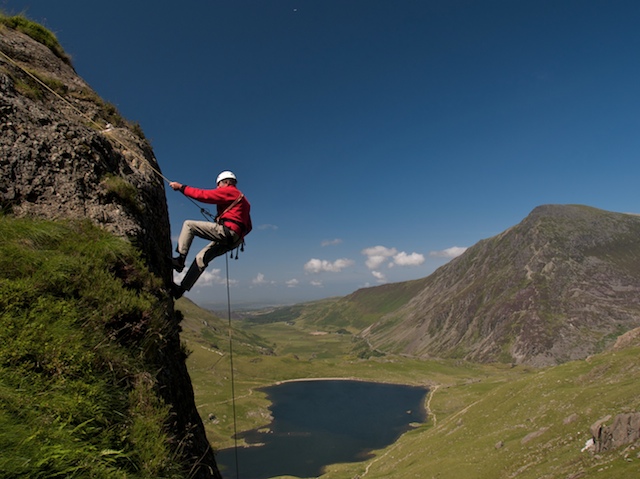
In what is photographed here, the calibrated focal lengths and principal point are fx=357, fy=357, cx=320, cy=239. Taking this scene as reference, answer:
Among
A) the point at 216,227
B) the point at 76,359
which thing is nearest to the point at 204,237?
the point at 216,227

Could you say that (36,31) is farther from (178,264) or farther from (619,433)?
(619,433)

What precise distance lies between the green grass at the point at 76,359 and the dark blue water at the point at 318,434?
93534mm

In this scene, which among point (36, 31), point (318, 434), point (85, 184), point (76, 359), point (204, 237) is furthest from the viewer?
point (318, 434)

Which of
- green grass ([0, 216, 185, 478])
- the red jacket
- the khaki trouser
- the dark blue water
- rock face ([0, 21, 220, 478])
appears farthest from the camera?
the dark blue water

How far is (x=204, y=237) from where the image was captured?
11438 mm

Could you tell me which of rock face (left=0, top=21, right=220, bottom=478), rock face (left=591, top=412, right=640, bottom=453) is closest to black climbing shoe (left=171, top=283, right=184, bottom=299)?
rock face (left=0, top=21, right=220, bottom=478)

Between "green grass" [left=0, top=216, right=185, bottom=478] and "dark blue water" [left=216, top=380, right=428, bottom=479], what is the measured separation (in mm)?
93534

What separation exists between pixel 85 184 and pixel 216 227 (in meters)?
3.55

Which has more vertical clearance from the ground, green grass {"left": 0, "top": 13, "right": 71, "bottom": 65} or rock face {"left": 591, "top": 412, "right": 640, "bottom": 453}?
green grass {"left": 0, "top": 13, "right": 71, "bottom": 65}

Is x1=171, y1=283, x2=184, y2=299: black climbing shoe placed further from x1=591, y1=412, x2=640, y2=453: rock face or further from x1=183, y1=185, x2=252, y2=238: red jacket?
x1=591, y1=412, x2=640, y2=453: rock face

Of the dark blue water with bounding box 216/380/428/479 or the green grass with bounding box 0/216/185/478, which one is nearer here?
the green grass with bounding box 0/216/185/478

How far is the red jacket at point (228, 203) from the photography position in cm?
1059

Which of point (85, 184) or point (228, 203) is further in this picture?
point (228, 203)

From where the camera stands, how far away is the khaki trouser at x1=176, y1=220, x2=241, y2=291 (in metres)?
11.0
